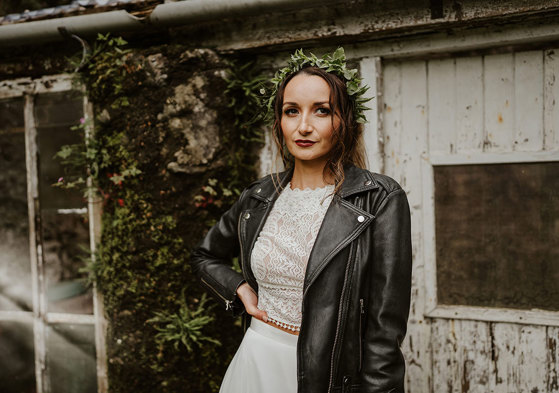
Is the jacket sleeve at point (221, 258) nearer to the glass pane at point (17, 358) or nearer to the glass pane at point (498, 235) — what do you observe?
the glass pane at point (498, 235)

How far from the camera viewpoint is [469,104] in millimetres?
2670

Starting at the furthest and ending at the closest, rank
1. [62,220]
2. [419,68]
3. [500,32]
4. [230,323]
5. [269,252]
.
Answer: [62,220] < [230,323] < [419,68] < [500,32] < [269,252]

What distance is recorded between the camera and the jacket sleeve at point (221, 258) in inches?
83.5

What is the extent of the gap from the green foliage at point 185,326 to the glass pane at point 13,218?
4.45ft

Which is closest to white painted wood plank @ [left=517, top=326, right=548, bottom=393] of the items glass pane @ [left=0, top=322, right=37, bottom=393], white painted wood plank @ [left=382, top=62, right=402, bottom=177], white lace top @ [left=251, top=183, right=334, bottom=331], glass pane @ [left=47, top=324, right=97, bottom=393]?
white painted wood plank @ [left=382, top=62, right=402, bottom=177]

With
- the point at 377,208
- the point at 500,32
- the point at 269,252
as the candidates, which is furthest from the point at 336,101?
the point at 500,32

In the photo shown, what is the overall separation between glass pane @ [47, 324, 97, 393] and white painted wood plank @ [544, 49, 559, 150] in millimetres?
3364

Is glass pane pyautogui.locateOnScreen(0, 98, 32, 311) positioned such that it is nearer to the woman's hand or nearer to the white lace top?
the woman's hand

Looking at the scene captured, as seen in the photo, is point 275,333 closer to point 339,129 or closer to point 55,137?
point 339,129

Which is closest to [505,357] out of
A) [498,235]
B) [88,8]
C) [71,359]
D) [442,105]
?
[498,235]

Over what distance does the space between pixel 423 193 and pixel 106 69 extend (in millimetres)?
2250

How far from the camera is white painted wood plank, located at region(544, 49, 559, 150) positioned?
2494 mm

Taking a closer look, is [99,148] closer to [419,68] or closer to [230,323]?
[230,323]

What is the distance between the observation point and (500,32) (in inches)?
98.0
